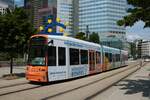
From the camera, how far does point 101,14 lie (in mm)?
161875

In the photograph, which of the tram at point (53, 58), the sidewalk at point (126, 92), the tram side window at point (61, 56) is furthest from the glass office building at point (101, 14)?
the sidewalk at point (126, 92)

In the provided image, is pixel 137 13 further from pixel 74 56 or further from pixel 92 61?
pixel 92 61

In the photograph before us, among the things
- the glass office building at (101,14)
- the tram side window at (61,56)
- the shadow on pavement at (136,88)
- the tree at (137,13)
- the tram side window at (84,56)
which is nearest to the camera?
the tree at (137,13)

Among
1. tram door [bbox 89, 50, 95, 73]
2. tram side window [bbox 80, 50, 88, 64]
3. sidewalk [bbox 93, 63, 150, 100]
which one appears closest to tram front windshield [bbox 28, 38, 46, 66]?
sidewalk [bbox 93, 63, 150, 100]

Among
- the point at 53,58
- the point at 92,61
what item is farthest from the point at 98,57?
the point at 53,58

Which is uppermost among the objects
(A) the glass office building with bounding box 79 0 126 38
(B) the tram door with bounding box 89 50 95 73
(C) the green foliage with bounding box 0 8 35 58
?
(A) the glass office building with bounding box 79 0 126 38

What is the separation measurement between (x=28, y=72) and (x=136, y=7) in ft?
24.6

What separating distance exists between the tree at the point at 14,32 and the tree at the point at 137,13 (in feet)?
37.8

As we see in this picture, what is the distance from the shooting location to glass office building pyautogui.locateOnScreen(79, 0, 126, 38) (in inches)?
6230

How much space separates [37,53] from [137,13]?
6.82 meters

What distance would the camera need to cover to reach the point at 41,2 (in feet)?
521

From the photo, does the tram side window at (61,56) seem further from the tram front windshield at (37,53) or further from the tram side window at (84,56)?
the tram side window at (84,56)

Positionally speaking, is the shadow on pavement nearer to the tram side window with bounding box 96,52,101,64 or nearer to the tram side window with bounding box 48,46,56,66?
the tram side window with bounding box 48,46,56,66

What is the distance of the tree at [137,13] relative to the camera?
14.4 meters
